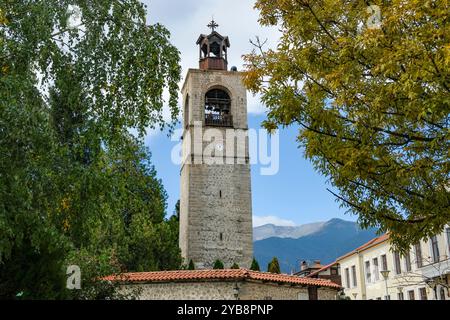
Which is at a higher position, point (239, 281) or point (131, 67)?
point (131, 67)

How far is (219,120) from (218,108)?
1.23 metres

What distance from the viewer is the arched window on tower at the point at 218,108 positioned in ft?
113

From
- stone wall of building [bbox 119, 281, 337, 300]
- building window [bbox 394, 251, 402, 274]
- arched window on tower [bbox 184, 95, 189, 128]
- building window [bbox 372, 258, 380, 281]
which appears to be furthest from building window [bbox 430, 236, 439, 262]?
arched window on tower [bbox 184, 95, 189, 128]

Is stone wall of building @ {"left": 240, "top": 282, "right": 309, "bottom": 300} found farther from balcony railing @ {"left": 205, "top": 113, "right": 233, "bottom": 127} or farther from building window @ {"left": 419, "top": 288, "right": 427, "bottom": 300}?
balcony railing @ {"left": 205, "top": 113, "right": 233, "bottom": 127}

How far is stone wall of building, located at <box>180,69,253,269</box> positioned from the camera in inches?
1252

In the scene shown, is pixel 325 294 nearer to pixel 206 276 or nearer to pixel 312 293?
pixel 312 293

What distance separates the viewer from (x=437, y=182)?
647 cm

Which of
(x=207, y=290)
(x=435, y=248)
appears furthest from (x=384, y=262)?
(x=207, y=290)

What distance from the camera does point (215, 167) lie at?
3347 centimetres

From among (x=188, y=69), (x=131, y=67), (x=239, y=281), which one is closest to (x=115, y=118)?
(x=131, y=67)

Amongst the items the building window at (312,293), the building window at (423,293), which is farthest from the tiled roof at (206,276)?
the building window at (423,293)

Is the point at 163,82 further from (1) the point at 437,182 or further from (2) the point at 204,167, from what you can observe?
(2) the point at 204,167

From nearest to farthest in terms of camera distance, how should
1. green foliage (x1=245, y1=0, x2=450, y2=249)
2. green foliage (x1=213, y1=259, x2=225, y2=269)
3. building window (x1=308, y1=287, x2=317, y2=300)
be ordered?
green foliage (x1=245, y1=0, x2=450, y2=249) < building window (x1=308, y1=287, x2=317, y2=300) < green foliage (x1=213, y1=259, x2=225, y2=269)
